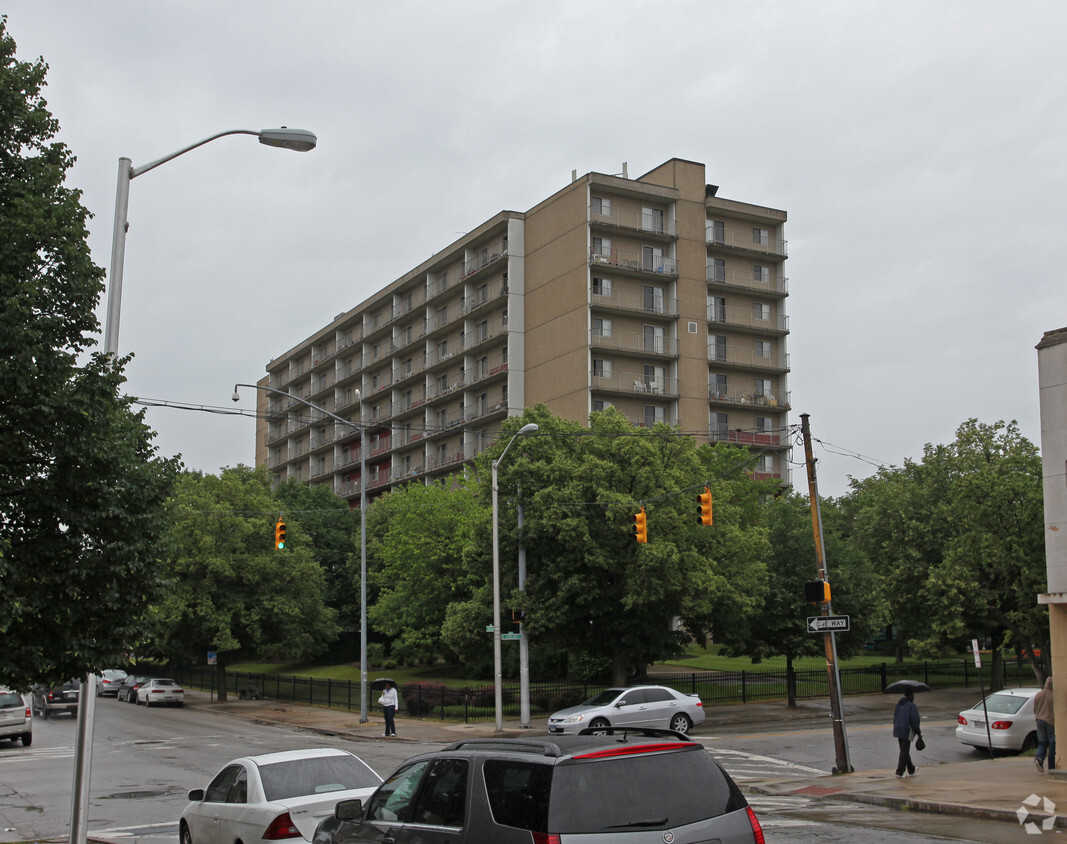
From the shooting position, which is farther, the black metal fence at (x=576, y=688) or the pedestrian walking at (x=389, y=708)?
the black metal fence at (x=576, y=688)

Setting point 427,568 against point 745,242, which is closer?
point 427,568

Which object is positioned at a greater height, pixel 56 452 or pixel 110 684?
pixel 56 452

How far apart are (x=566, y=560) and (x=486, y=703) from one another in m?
6.82

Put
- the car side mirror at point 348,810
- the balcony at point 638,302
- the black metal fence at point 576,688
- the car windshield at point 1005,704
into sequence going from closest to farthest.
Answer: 1. the car side mirror at point 348,810
2. the car windshield at point 1005,704
3. the black metal fence at point 576,688
4. the balcony at point 638,302

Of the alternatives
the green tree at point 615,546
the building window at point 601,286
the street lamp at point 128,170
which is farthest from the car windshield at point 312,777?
the building window at point 601,286

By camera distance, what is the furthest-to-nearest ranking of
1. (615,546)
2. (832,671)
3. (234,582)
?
1. (234,582)
2. (615,546)
3. (832,671)

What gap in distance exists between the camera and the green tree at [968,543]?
3797cm

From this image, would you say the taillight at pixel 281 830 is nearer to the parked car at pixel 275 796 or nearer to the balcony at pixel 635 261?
the parked car at pixel 275 796

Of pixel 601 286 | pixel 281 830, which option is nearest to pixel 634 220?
pixel 601 286

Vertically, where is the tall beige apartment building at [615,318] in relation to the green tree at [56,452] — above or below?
above

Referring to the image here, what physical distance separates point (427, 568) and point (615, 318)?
923 inches

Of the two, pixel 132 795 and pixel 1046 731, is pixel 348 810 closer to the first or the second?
pixel 132 795

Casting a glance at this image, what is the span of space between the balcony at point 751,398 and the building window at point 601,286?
9476 mm

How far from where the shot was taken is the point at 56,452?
9500 mm
